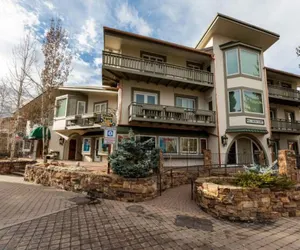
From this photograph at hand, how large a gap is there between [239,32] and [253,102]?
256 inches

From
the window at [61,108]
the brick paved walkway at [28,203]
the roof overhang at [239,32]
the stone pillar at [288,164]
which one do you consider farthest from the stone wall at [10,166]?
the roof overhang at [239,32]

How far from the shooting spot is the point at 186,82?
13.1 meters

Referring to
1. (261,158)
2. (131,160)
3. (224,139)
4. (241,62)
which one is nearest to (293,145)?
(261,158)

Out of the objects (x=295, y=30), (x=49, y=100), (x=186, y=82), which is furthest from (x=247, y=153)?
(x=49, y=100)

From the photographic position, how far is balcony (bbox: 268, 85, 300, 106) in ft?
51.5

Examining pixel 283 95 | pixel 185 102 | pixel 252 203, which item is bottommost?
pixel 252 203

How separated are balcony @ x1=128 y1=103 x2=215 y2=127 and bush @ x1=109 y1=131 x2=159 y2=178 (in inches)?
149

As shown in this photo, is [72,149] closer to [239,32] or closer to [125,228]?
[125,228]

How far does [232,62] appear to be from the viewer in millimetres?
14219

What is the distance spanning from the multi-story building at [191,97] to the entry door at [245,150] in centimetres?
8

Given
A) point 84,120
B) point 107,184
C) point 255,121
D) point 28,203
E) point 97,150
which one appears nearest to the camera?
point 28,203

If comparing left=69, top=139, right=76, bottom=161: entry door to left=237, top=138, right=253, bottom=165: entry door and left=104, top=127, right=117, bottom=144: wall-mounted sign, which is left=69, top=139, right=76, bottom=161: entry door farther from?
left=237, top=138, right=253, bottom=165: entry door

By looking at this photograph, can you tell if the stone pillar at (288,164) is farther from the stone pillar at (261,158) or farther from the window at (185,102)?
the window at (185,102)

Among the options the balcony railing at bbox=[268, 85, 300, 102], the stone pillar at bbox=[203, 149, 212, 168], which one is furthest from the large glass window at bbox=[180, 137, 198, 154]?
the balcony railing at bbox=[268, 85, 300, 102]
